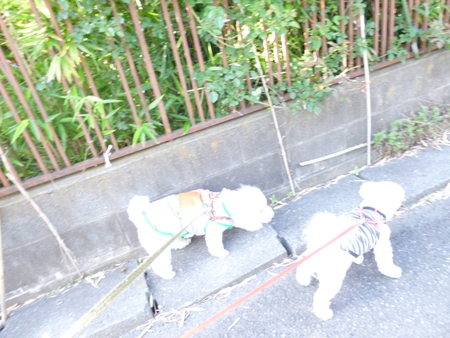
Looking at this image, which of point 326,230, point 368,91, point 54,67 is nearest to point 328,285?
point 326,230

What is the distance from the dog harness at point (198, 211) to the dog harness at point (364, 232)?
900 mm

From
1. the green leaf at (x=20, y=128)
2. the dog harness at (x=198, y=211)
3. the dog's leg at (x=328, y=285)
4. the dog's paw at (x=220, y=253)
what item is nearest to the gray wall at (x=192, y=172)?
the dog harness at (x=198, y=211)

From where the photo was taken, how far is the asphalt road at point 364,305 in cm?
212

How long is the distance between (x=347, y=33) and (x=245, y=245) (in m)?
2.06

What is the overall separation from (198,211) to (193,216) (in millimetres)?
51

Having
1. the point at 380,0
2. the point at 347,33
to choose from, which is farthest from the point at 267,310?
the point at 380,0

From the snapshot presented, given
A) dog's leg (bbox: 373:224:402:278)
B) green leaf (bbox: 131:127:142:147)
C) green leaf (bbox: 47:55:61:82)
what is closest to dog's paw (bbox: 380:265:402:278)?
dog's leg (bbox: 373:224:402:278)

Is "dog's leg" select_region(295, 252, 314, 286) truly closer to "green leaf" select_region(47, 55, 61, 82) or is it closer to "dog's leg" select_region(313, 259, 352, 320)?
"dog's leg" select_region(313, 259, 352, 320)

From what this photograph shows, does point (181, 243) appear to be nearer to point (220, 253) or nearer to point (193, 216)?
point (220, 253)

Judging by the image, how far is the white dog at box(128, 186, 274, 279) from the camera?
2490mm

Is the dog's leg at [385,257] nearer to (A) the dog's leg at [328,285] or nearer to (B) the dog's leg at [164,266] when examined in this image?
(A) the dog's leg at [328,285]

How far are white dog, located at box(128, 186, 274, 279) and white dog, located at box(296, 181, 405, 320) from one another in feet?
1.80

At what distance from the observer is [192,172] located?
2.88 metres

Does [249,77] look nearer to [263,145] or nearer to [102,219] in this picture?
[263,145]
